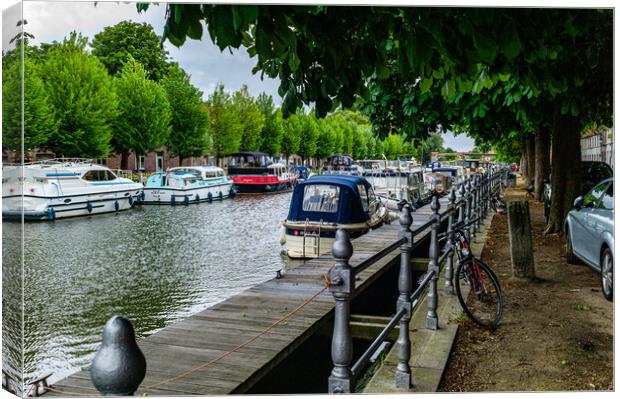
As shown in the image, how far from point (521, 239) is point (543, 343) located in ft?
7.53

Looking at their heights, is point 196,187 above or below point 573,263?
above

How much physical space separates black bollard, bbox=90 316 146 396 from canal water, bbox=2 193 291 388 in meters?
2.75

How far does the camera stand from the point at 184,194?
20.0 ft

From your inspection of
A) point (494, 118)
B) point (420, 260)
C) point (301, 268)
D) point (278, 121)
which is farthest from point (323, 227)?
point (278, 121)

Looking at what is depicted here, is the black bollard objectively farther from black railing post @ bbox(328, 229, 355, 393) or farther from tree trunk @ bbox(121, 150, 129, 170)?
tree trunk @ bbox(121, 150, 129, 170)

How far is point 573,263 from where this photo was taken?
25.5 feet

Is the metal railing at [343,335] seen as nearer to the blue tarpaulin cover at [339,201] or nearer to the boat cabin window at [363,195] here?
the blue tarpaulin cover at [339,201]

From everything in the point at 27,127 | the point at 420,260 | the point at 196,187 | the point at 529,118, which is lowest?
the point at 420,260

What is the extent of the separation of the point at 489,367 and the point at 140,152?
340cm

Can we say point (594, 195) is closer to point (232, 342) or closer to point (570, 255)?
point (570, 255)

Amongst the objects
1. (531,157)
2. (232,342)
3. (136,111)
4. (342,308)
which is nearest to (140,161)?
(136,111)

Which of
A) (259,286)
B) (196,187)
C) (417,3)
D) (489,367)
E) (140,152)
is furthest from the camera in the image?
(259,286)

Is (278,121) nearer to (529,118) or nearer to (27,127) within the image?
(27,127)

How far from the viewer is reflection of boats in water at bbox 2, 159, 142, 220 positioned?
3.76 meters
